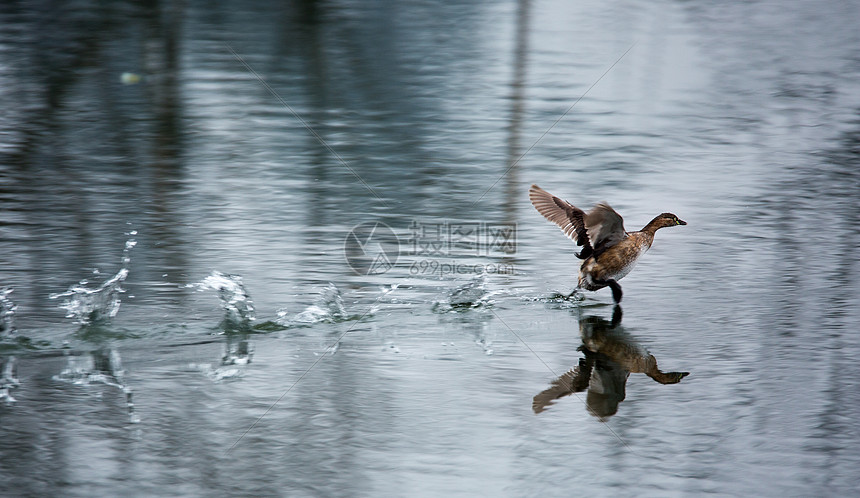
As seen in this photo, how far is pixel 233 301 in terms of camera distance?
4.92 metres

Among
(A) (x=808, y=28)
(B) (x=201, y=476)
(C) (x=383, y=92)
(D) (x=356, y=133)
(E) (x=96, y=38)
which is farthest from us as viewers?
(A) (x=808, y=28)

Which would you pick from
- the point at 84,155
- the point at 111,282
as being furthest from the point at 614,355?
the point at 84,155

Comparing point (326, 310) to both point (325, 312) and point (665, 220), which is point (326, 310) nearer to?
point (325, 312)

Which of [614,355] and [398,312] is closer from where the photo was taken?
[614,355]

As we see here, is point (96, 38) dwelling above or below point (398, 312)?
above

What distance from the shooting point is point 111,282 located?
5.12 m

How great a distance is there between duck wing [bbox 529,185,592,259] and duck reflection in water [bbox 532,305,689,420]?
592mm

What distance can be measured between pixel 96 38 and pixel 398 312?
7.77 m

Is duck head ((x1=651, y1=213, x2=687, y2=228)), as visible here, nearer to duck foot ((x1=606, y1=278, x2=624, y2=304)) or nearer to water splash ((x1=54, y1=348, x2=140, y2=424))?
duck foot ((x1=606, y1=278, x2=624, y2=304))

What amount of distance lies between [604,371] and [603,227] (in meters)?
1.19

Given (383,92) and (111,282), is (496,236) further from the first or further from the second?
(383,92)

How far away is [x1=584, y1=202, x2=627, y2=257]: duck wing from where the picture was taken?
16.9 ft

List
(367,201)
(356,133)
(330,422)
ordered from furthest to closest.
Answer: (356,133), (367,201), (330,422)

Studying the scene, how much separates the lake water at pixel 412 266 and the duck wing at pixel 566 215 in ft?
0.89
